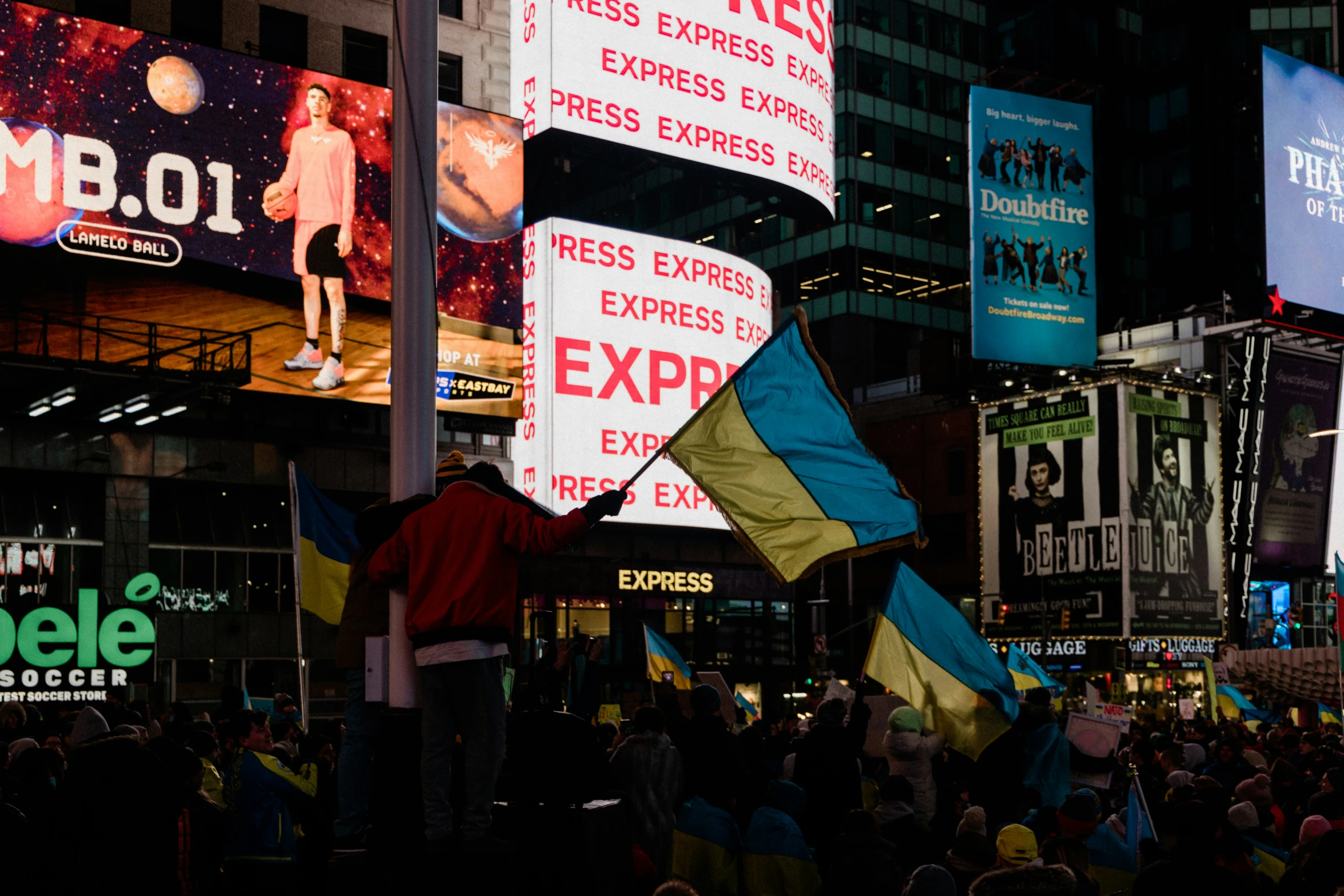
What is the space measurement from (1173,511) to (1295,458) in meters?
5.87

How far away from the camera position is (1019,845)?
836cm

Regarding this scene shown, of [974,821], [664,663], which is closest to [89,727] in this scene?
[974,821]

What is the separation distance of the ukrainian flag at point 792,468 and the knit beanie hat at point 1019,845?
2.42m

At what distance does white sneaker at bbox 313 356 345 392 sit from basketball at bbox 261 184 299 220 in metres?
2.96

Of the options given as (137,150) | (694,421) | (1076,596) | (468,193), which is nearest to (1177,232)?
(1076,596)

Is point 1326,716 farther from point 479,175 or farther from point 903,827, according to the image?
point 479,175

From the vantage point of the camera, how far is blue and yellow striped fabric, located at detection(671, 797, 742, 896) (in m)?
9.68

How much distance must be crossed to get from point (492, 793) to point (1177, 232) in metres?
89.0

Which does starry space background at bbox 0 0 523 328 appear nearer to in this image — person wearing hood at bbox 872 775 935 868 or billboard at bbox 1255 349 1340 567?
person wearing hood at bbox 872 775 935 868

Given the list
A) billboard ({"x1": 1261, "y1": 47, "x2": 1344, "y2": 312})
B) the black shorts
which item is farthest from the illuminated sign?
billboard ({"x1": 1261, "y1": 47, "x2": 1344, "y2": 312})

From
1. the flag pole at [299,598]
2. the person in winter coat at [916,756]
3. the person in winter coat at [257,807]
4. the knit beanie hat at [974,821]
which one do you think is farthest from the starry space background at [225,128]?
the knit beanie hat at [974,821]

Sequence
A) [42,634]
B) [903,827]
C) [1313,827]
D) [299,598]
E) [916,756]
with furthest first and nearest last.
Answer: [299,598] < [42,634] < [916,756] < [903,827] < [1313,827]

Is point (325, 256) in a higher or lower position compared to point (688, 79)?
lower

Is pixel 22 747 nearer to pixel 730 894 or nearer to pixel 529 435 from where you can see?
pixel 730 894
